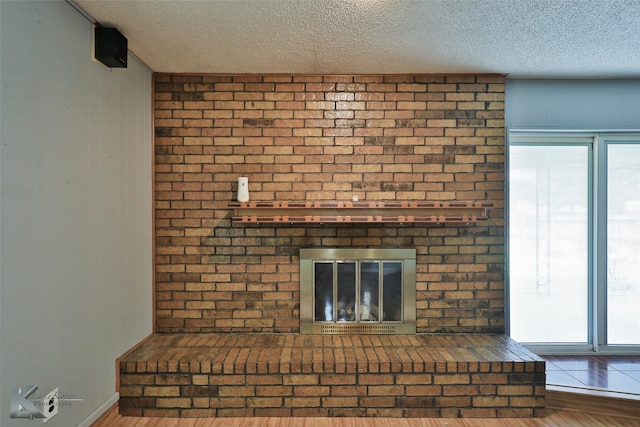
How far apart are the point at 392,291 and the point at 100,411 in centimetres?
216

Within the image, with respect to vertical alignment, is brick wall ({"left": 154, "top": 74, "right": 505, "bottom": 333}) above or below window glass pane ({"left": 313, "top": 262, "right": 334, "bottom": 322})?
above

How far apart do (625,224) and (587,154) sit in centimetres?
69

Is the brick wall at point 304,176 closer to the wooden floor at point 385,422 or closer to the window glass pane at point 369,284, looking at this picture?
the window glass pane at point 369,284

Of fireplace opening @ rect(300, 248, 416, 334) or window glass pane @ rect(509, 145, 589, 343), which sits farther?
window glass pane @ rect(509, 145, 589, 343)

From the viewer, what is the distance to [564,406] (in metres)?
2.54

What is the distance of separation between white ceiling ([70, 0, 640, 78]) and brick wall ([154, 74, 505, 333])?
207mm

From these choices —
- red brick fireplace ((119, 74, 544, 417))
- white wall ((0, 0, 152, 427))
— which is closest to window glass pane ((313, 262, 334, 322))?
red brick fireplace ((119, 74, 544, 417))

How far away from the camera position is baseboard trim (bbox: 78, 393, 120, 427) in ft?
7.00

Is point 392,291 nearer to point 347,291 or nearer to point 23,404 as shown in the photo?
point 347,291

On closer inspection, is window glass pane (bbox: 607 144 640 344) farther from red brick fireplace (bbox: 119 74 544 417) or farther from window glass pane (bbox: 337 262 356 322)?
window glass pane (bbox: 337 262 356 322)

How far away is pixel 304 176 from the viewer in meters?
3.06

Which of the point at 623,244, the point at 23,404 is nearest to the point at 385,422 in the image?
the point at 23,404

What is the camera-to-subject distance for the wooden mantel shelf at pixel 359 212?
111 inches

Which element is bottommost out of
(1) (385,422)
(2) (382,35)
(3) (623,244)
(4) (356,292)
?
(1) (385,422)
